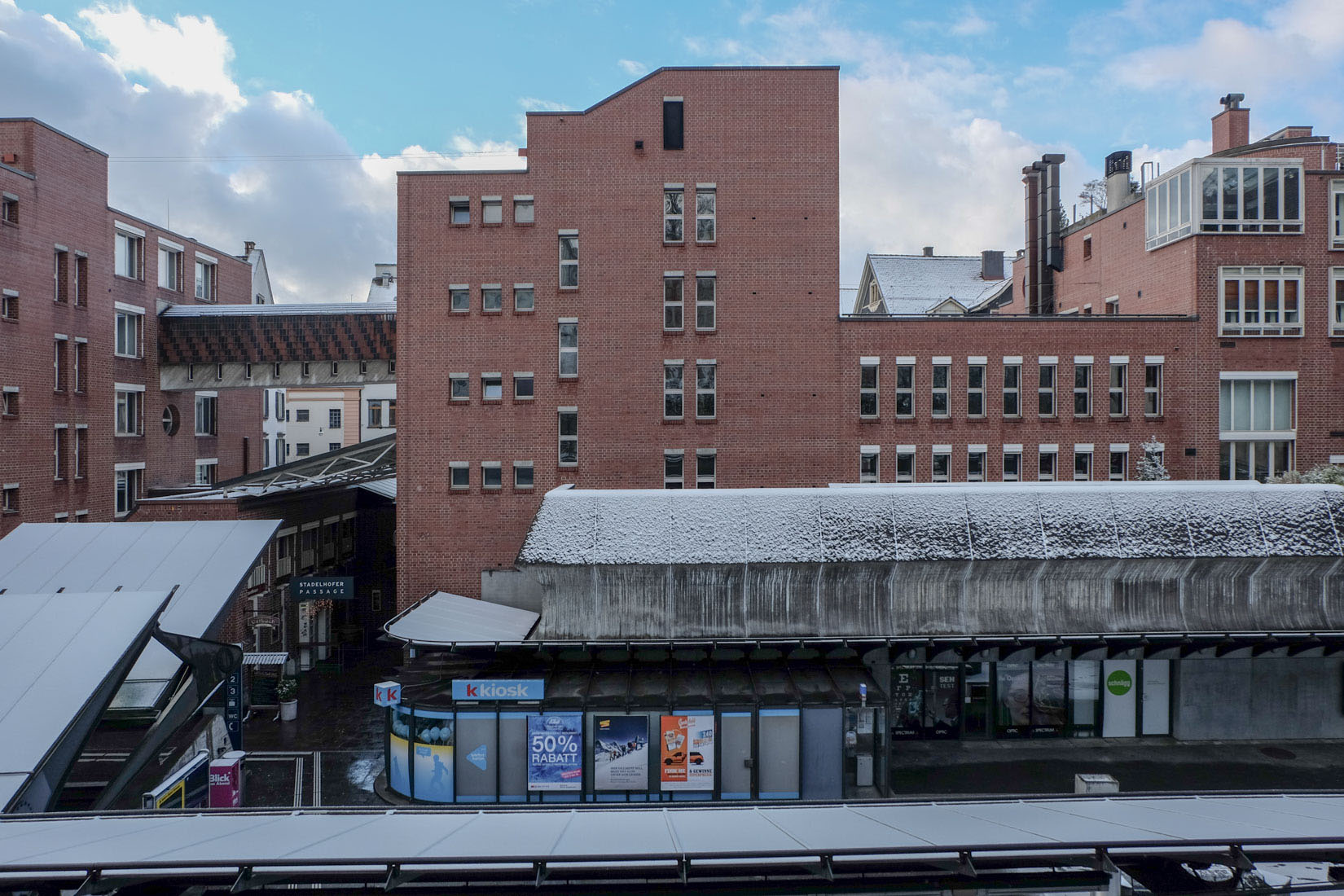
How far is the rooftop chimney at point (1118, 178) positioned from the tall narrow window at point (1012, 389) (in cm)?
1347

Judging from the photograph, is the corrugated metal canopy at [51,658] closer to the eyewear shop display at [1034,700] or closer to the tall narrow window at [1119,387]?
the eyewear shop display at [1034,700]

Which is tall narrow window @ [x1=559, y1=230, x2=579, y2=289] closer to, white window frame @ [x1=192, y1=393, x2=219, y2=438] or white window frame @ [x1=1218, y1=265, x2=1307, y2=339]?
white window frame @ [x1=192, y1=393, x2=219, y2=438]

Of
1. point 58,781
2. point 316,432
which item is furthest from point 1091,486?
point 316,432

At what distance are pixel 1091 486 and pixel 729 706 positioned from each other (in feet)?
38.7

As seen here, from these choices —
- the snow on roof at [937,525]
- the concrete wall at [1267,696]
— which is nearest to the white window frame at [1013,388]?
the snow on roof at [937,525]

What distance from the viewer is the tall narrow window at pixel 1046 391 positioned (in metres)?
28.5

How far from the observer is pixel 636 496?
21.3m

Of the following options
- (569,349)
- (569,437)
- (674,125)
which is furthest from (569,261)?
(569,437)

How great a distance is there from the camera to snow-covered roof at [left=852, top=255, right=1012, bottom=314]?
4797 centimetres

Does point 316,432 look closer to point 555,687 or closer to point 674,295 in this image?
point 674,295

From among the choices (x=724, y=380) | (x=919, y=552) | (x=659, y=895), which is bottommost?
(x=659, y=895)

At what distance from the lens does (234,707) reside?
1836 cm

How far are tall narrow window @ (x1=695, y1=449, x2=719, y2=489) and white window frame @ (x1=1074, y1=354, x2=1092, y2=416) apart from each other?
1278 cm

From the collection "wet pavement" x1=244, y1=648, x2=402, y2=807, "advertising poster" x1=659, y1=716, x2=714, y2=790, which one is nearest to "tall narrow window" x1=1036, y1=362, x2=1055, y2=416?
"advertising poster" x1=659, y1=716, x2=714, y2=790
